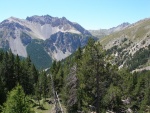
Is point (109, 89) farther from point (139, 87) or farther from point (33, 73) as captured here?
point (33, 73)

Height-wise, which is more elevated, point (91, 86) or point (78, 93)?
point (91, 86)

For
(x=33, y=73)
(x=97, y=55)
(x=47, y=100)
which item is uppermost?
(x=97, y=55)

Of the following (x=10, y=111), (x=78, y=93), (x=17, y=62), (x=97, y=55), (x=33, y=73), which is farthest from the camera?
(x=33, y=73)

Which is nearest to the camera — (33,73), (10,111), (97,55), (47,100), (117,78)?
(97,55)

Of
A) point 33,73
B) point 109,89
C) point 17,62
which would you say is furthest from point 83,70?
point 33,73

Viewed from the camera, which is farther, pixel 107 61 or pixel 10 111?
pixel 10 111

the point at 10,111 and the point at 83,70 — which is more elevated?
the point at 83,70

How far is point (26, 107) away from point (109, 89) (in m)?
12.8

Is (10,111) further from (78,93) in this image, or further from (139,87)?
(139,87)

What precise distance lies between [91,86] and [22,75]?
57119mm

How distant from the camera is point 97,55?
3288 centimetres

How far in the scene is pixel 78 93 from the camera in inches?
1954

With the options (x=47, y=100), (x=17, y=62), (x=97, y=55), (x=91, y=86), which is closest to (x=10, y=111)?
(x=91, y=86)

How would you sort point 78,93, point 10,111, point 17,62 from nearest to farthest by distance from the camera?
point 10,111 < point 78,93 < point 17,62
